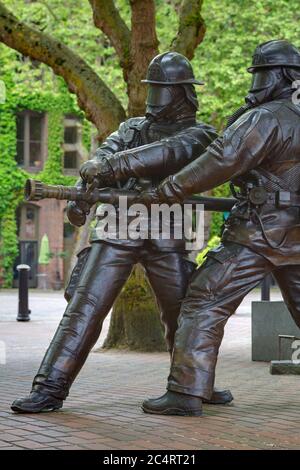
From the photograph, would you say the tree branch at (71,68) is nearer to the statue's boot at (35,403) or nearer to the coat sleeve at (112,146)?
the coat sleeve at (112,146)

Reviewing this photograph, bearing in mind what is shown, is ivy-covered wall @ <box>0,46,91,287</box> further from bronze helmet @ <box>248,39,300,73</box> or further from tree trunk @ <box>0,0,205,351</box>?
bronze helmet @ <box>248,39,300,73</box>

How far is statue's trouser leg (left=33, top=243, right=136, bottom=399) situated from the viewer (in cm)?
597

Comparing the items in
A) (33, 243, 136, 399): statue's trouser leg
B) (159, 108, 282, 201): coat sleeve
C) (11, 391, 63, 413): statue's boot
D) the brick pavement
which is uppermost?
(159, 108, 282, 201): coat sleeve

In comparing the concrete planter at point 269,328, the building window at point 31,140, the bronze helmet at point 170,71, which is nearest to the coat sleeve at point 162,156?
the bronze helmet at point 170,71

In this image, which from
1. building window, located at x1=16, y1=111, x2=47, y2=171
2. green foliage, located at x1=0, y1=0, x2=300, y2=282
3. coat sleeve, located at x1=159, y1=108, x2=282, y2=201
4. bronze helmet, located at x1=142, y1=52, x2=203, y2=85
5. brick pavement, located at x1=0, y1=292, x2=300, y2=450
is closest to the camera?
brick pavement, located at x1=0, y1=292, x2=300, y2=450

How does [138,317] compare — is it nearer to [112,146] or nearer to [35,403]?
[112,146]

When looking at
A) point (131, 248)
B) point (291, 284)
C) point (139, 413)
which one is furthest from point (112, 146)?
point (139, 413)

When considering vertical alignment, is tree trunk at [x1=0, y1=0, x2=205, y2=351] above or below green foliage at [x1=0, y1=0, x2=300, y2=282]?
below

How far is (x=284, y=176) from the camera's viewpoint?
5953 mm

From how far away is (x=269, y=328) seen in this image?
10.4 m

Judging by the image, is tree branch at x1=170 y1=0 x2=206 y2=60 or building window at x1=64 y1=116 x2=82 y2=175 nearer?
tree branch at x1=170 y1=0 x2=206 y2=60

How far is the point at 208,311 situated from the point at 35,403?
1.25 m

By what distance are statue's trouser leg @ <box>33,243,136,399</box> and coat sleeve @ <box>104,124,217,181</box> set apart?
55cm
